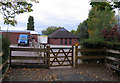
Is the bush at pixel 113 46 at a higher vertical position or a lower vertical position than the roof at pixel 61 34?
lower

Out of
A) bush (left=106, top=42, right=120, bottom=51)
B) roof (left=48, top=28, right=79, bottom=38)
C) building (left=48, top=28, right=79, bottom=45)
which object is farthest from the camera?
building (left=48, top=28, right=79, bottom=45)

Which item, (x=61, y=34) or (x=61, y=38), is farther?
(x=61, y=38)

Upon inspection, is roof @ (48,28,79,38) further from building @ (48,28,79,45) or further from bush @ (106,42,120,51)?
bush @ (106,42,120,51)

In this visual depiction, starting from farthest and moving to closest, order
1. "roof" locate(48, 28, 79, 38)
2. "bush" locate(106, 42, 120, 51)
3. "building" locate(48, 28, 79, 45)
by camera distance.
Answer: "building" locate(48, 28, 79, 45), "roof" locate(48, 28, 79, 38), "bush" locate(106, 42, 120, 51)

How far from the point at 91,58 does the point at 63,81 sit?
2.68 m

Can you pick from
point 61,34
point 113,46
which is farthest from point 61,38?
point 113,46

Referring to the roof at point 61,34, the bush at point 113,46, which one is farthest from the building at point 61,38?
the bush at point 113,46

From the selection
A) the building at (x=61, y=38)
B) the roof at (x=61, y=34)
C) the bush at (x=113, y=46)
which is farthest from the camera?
the building at (x=61, y=38)

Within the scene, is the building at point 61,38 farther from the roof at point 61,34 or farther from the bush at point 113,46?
the bush at point 113,46

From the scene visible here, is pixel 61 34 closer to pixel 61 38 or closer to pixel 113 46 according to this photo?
pixel 61 38

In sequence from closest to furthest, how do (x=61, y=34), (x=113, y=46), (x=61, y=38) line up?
(x=113, y=46) < (x=61, y=34) < (x=61, y=38)

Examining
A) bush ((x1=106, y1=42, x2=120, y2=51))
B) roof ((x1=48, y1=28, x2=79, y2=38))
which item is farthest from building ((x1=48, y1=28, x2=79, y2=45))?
bush ((x1=106, y1=42, x2=120, y2=51))

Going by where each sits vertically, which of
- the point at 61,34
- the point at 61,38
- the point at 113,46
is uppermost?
the point at 61,34

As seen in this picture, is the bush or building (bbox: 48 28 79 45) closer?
the bush
